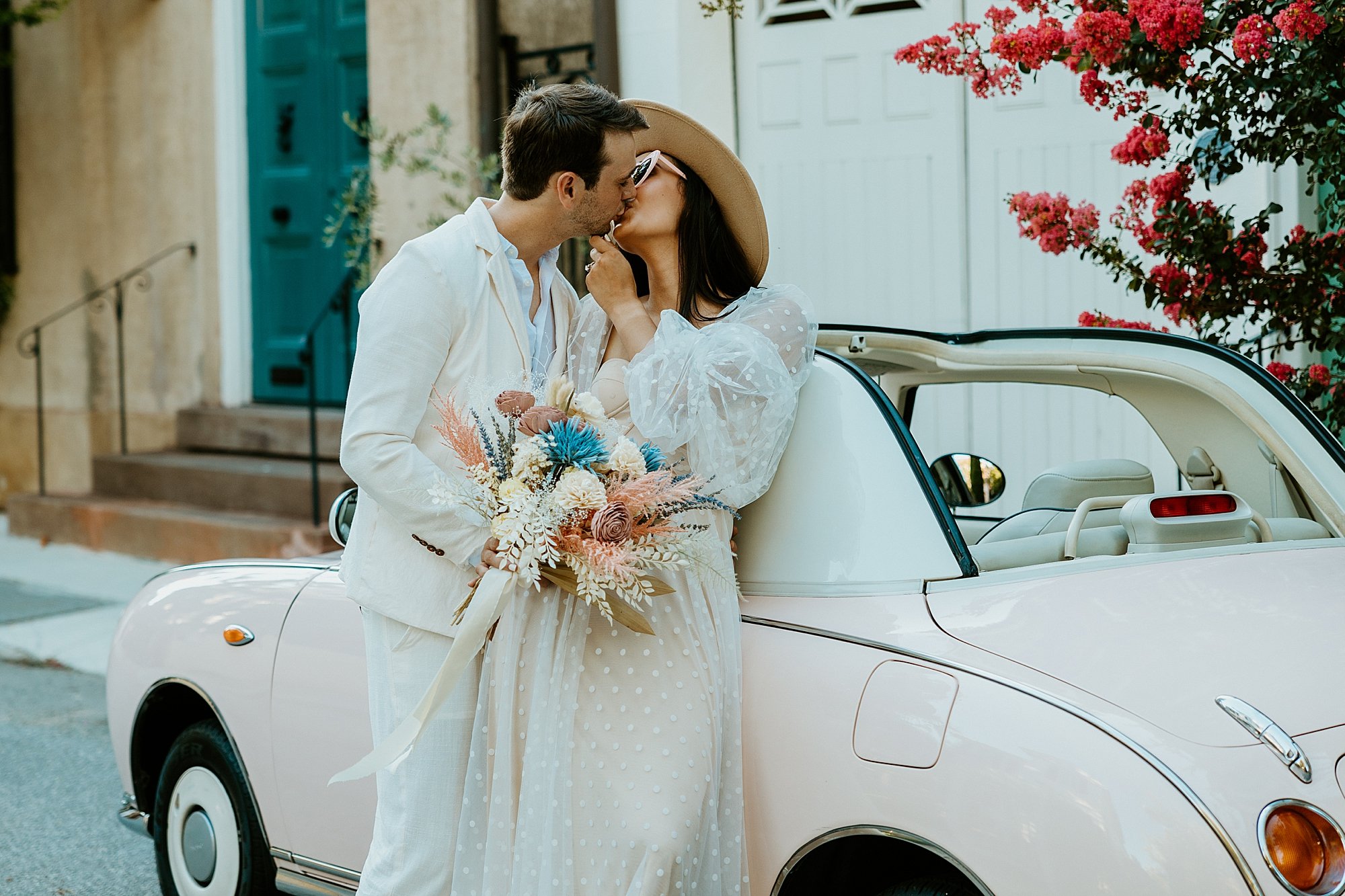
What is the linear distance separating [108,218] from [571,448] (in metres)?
9.23

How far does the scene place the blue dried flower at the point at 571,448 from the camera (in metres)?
2.27

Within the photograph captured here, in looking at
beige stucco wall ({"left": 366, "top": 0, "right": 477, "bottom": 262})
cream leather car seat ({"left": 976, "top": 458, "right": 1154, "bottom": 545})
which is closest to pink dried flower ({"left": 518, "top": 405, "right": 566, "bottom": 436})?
cream leather car seat ({"left": 976, "top": 458, "right": 1154, "bottom": 545})

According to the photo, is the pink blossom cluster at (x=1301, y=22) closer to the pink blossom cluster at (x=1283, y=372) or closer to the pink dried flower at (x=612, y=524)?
the pink blossom cluster at (x=1283, y=372)

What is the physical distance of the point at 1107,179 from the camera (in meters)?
6.19

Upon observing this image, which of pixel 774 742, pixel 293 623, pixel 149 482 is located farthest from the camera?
pixel 149 482

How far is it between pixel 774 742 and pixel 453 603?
2.22 ft

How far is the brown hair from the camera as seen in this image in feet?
8.64

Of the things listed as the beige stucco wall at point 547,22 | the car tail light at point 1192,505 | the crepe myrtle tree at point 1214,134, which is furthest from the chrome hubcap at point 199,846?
the beige stucco wall at point 547,22

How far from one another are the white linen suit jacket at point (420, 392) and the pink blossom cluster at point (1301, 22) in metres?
2.06

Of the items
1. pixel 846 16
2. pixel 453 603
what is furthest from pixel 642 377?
pixel 846 16

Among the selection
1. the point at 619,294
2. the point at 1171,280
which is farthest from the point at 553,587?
the point at 1171,280

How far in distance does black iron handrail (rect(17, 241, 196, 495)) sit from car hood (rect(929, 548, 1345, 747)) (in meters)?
8.69

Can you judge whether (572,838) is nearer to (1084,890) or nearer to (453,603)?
(453,603)

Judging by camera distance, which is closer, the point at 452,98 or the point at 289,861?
the point at 289,861
